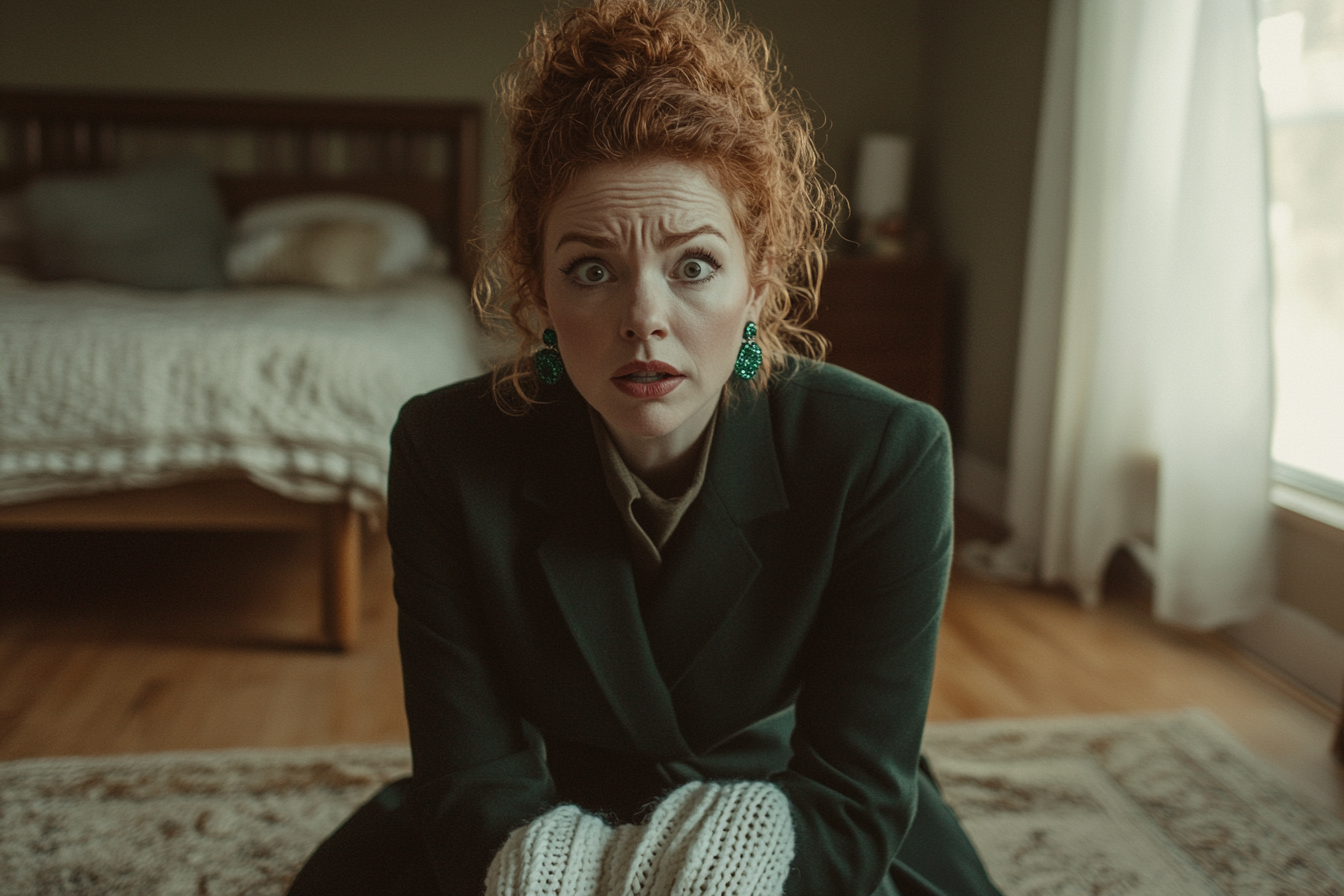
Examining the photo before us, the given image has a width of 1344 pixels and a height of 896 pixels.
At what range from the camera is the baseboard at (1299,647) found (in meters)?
1.92

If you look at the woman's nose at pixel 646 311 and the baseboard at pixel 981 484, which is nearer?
the woman's nose at pixel 646 311

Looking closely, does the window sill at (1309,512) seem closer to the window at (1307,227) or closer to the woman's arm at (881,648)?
the window at (1307,227)

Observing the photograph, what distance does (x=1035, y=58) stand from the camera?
9.78 feet

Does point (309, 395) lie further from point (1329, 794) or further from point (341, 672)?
point (1329, 794)

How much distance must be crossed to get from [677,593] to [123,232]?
2836 millimetres

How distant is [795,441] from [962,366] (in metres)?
2.82

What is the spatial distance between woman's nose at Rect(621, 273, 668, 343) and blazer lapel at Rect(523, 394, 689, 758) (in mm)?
168

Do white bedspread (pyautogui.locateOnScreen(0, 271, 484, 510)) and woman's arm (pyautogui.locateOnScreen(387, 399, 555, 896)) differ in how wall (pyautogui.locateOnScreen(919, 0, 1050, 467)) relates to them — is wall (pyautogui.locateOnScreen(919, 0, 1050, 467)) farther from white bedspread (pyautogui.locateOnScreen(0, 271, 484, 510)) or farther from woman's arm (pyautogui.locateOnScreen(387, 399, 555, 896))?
woman's arm (pyautogui.locateOnScreen(387, 399, 555, 896))

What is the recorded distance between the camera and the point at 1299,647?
2010 millimetres

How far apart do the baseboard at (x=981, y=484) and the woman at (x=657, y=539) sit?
2.42 meters

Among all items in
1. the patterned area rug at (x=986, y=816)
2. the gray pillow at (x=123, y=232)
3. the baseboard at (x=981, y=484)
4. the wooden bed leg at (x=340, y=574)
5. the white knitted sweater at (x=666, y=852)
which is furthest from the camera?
the baseboard at (x=981, y=484)

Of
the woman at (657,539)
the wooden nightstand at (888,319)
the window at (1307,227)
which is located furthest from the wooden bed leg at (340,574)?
the window at (1307,227)

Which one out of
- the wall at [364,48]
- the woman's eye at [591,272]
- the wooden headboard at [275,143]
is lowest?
the woman's eye at [591,272]

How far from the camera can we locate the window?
1.89 meters
